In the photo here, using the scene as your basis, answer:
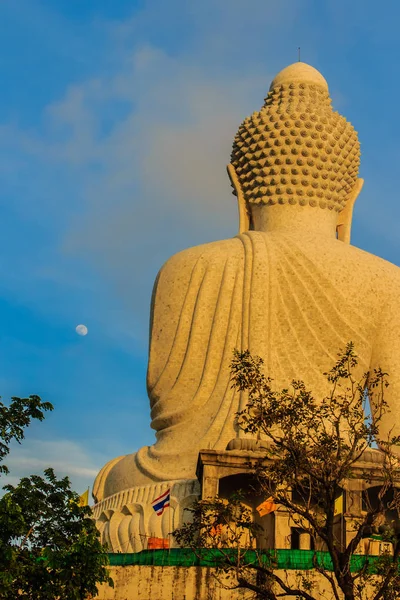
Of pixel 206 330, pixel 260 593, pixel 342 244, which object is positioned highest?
pixel 342 244

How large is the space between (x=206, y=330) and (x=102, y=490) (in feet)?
11.1

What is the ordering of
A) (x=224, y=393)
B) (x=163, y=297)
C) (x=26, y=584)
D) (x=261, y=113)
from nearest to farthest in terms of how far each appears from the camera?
(x=26, y=584) < (x=224, y=393) < (x=163, y=297) < (x=261, y=113)

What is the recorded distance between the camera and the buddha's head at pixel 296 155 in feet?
64.9

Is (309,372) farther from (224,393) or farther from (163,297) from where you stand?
(163,297)

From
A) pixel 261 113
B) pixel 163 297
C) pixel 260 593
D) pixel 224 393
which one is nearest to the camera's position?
pixel 260 593

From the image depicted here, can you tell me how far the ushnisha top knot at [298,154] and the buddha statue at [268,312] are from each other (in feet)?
0.09

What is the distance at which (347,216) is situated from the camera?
67.6 ft

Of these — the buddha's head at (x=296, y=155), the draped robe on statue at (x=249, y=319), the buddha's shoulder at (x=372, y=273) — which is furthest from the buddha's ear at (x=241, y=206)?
the buddha's shoulder at (x=372, y=273)

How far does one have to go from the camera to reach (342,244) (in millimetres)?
19188

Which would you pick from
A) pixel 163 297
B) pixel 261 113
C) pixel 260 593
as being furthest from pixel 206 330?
pixel 260 593

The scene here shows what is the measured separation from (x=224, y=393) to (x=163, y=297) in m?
2.52

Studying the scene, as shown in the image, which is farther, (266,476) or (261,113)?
(261,113)

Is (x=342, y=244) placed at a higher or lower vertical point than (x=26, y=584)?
higher

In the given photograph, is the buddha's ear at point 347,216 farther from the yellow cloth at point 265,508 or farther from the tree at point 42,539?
the tree at point 42,539
